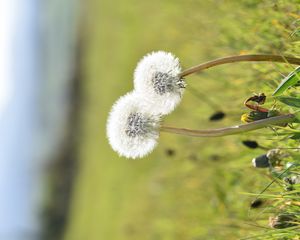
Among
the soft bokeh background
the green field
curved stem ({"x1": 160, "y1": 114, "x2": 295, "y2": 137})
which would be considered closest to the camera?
curved stem ({"x1": 160, "y1": 114, "x2": 295, "y2": 137})

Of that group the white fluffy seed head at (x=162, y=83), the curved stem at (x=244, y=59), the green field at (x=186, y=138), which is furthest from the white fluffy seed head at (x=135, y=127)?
the green field at (x=186, y=138)

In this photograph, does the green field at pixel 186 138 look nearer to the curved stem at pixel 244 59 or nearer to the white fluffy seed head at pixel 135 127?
the curved stem at pixel 244 59

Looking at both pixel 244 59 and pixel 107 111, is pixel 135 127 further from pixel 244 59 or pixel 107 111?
pixel 107 111

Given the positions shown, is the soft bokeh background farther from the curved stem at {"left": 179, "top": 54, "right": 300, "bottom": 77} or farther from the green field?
the curved stem at {"left": 179, "top": 54, "right": 300, "bottom": 77}

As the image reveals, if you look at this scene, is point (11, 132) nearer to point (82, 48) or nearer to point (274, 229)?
point (82, 48)

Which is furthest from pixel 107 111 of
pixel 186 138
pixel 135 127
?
pixel 135 127

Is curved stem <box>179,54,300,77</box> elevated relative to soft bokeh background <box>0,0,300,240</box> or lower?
lower

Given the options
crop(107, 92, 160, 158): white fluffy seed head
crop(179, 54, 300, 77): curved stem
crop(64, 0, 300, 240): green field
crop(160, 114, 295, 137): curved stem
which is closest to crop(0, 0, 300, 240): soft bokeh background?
crop(64, 0, 300, 240): green field
